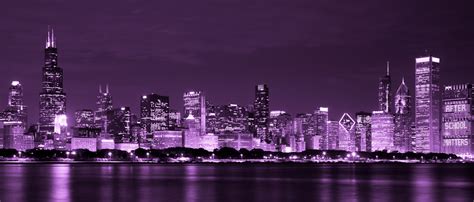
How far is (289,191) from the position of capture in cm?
7219

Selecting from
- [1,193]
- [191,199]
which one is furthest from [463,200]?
[1,193]

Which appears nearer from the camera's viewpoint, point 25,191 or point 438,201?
point 438,201

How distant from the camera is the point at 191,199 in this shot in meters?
62.1

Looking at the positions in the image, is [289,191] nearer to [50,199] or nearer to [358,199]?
[358,199]

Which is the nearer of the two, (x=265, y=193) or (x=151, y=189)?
(x=265, y=193)

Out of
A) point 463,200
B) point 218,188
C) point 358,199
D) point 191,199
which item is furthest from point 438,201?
point 218,188

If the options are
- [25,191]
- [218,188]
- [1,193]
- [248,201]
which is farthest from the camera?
[218,188]

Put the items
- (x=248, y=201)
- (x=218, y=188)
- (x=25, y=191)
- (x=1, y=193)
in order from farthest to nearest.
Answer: (x=218, y=188)
(x=25, y=191)
(x=1, y=193)
(x=248, y=201)

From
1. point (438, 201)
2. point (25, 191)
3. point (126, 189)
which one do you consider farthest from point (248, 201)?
point (25, 191)

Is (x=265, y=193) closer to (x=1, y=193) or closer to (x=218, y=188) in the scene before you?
(x=218, y=188)

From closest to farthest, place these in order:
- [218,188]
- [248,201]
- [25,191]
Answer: [248,201]
[25,191]
[218,188]

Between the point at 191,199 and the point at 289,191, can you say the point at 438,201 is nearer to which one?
the point at 289,191

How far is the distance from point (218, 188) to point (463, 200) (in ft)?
89.4

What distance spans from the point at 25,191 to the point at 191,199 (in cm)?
2018
